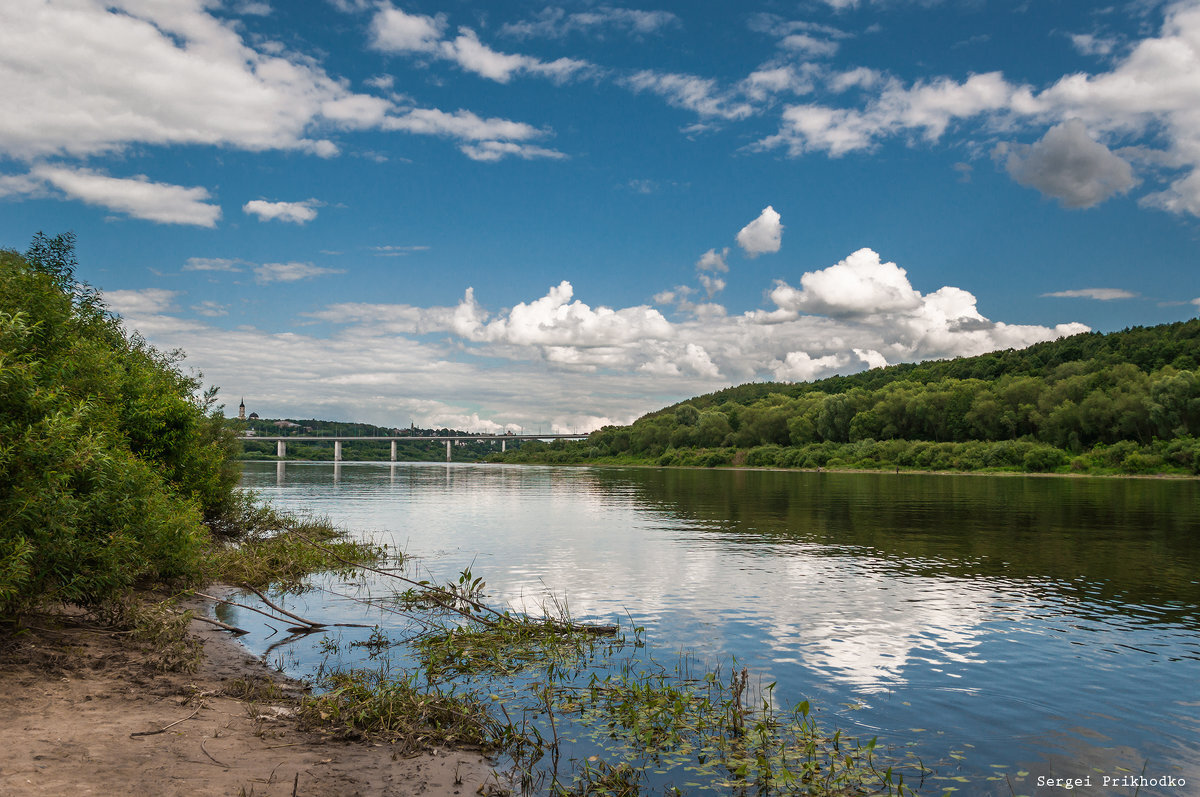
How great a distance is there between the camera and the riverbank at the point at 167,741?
9.35m

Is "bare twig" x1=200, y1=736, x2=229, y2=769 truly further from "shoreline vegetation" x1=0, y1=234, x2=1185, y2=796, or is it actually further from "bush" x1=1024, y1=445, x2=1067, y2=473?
"bush" x1=1024, y1=445, x2=1067, y2=473

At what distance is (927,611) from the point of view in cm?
2369

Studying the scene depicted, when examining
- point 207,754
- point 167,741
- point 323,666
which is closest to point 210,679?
point 323,666

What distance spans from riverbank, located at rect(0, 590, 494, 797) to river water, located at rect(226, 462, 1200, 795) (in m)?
3.59

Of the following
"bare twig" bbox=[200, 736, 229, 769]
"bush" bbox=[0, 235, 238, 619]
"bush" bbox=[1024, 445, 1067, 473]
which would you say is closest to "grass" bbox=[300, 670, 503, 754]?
"bare twig" bbox=[200, 736, 229, 769]

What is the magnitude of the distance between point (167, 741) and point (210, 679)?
4420 mm

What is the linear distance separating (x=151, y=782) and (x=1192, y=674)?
69.4 feet

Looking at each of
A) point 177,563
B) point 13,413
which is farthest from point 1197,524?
point 13,413

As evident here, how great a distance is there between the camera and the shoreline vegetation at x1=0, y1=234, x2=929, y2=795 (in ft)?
36.2

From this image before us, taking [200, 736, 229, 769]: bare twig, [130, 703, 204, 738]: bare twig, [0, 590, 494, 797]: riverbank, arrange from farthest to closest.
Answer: [130, 703, 204, 738]: bare twig, [200, 736, 229, 769]: bare twig, [0, 590, 494, 797]: riverbank

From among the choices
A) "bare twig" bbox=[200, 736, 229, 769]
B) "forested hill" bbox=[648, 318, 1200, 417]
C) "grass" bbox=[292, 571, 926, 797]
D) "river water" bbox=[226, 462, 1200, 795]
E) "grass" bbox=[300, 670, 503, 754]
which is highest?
"forested hill" bbox=[648, 318, 1200, 417]

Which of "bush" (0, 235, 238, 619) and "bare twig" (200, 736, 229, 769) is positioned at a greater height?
"bush" (0, 235, 238, 619)

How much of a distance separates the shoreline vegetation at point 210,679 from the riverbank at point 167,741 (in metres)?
0.06

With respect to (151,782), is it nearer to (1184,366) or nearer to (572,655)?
(572,655)
